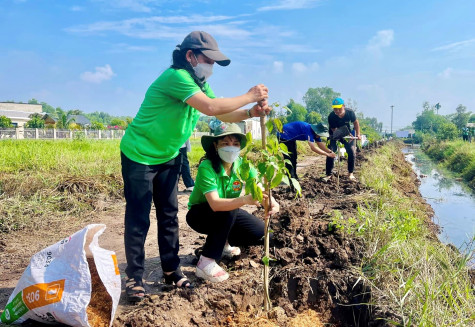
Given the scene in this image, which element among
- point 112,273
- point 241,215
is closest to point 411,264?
point 241,215

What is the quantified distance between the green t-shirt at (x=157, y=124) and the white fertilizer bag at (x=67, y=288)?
1.83ft

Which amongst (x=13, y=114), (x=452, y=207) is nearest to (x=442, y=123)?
(x=452, y=207)

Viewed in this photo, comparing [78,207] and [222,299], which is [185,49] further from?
[78,207]

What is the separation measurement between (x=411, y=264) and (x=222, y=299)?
4.70 ft

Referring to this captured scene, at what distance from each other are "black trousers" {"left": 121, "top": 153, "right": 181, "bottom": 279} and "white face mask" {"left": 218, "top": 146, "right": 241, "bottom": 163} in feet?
1.04

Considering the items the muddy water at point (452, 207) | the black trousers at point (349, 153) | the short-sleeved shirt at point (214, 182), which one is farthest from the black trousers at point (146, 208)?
the black trousers at point (349, 153)

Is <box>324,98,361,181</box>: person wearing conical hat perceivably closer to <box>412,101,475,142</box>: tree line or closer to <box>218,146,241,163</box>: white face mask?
<box>218,146,241,163</box>: white face mask

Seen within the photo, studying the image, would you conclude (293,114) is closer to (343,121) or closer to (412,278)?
(412,278)

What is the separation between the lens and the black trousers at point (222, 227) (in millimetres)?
Result: 2725

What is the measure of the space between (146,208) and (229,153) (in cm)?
71

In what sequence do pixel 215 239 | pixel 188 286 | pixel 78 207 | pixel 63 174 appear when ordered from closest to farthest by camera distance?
pixel 188 286
pixel 215 239
pixel 78 207
pixel 63 174

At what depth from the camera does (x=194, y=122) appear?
2.61 meters

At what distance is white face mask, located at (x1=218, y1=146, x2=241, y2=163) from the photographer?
8.89 feet

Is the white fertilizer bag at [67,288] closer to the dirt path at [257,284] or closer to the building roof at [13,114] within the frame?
the dirt path at [257,284]
